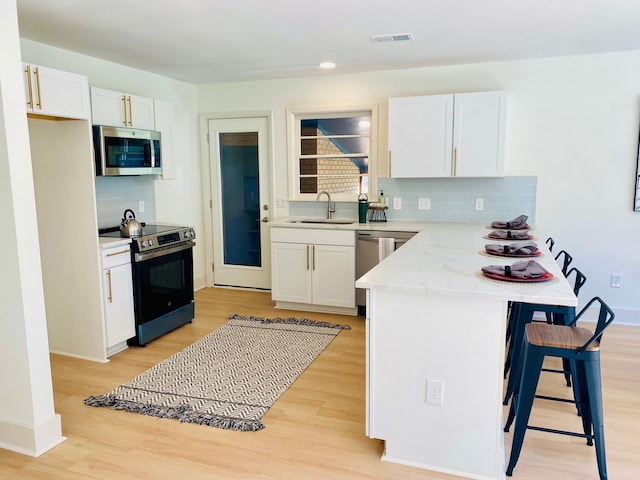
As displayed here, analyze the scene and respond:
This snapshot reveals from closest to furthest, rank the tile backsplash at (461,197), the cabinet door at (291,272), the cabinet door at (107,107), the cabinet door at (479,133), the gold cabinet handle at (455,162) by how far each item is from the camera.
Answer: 1. the cabinet door at (107,107)
2. the cabinet door at (479,133)
3. the gold cabinet handle at (455,162)
4. the tile backsplash at (461,197)
5. the cabinet door at (291,272)

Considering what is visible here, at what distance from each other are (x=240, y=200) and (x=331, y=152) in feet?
4.07

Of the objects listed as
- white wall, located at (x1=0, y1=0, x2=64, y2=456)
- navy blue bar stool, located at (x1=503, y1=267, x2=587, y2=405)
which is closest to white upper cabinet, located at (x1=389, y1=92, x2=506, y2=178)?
navy blue bar stool, located at (x1=503, y1=267, x2=587, y2=405)

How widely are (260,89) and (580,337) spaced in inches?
166

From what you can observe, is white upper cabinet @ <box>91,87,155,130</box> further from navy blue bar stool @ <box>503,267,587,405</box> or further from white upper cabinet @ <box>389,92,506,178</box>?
navy blue bar stool @ <box>503,267,587,405</box>

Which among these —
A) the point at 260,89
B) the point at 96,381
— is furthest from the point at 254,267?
the point at 96,381

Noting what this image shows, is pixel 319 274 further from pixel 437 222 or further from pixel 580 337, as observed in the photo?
pixel 580 337

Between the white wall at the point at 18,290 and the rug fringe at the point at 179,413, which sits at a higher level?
the white wall at the point at 18,290

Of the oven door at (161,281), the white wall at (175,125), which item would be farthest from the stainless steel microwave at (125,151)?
the oven door at (161,281)

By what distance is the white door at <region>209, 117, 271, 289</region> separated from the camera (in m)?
5.58

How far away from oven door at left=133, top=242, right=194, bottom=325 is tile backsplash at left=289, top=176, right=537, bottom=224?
1.89 m

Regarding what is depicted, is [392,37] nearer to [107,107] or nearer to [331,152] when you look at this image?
[331,152]

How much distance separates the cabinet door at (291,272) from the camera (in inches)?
191

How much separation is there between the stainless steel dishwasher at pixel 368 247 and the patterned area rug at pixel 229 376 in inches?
22.6

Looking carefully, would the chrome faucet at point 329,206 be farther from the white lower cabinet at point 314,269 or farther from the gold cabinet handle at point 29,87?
the gold cabinet handle at point 29,87
